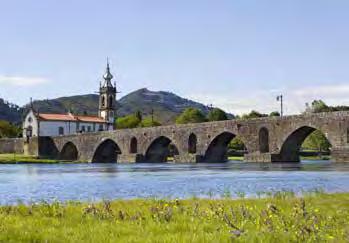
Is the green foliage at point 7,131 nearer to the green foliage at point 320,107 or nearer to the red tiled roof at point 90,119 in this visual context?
the red tiled roof at point 90,119

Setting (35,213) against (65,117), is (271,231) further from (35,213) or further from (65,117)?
(65,117)

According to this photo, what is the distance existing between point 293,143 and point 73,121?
9196cm

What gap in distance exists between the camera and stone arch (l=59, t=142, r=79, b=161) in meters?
132

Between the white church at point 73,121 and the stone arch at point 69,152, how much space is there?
1530 cm

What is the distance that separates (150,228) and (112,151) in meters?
113

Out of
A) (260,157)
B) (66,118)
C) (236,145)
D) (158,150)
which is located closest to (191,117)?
(236,145)

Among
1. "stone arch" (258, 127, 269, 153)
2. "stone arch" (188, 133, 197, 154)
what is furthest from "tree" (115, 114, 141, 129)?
"stone arch" (258, 127, 269, 153)

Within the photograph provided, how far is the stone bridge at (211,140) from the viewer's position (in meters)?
68.9

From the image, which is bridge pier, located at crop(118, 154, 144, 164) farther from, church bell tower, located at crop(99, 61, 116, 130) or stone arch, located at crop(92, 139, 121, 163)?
church bell tower, located at crop(99, 61, 116, 130)

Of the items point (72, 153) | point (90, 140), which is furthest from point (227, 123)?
point (72, 153)

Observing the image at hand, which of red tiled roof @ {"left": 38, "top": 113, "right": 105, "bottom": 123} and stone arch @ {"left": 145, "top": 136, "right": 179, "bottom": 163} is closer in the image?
stone arch @ {"left": 145, "top": 136, "right": 179, "bottom": 163}

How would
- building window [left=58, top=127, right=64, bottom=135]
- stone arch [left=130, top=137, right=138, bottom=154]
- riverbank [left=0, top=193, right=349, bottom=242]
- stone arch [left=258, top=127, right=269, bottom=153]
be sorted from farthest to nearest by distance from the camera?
building window [left=58, top=127, right=64, bottom=135] < stone arch [left=130, top=137, right=138, bottom=154] < stone arch [left=258, top=127, right=269, bottom=153] < riverbank [left=0, top=193, right=349, bottom=242]

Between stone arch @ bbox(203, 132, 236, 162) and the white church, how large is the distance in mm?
67508

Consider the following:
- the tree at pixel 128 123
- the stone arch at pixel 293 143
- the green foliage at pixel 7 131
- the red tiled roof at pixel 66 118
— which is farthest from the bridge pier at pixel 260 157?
the green foliage at pixel 7 131
